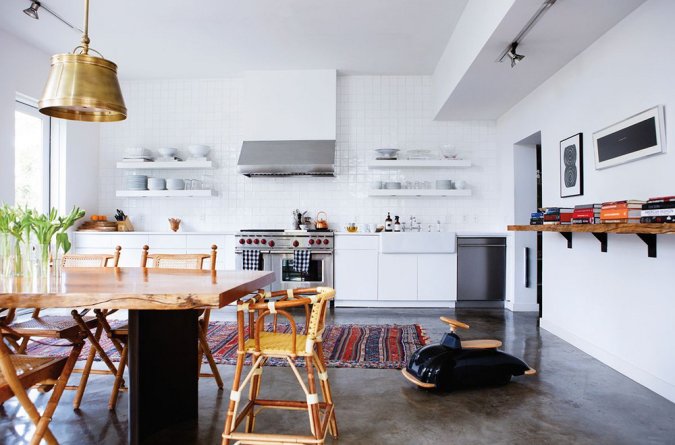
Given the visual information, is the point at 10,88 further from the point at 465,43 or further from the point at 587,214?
the point at 587,214

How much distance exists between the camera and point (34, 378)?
5.55 feet

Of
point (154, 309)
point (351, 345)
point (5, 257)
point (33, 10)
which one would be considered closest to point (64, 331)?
point (5, 257)

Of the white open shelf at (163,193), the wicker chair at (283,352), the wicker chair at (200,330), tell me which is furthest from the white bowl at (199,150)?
the wicker chair at (283,352)

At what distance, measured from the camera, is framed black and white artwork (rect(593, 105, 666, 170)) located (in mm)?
2740

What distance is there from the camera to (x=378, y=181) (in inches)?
239

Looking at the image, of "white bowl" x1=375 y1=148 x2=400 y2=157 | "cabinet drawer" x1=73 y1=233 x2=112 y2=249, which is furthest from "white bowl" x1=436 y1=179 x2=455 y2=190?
"cabinet drawer" x1=73 y1=233 x2=112 y2=249

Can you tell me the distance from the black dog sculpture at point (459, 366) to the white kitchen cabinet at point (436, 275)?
2.54 meters

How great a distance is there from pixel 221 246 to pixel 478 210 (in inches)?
140

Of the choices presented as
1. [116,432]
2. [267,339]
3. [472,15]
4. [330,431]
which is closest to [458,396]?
[330,431]

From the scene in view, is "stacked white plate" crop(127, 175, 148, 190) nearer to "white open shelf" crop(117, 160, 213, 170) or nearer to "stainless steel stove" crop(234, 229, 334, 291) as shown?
"white open shelf" crop(117, 160, 213, 170)

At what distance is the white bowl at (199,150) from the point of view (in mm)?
6141

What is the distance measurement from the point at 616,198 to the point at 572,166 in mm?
740

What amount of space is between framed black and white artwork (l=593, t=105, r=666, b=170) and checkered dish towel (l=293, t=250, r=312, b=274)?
10.8 ft

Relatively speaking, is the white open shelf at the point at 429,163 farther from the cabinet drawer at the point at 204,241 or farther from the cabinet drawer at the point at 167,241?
the cabinet drawer at the point at 167,241
